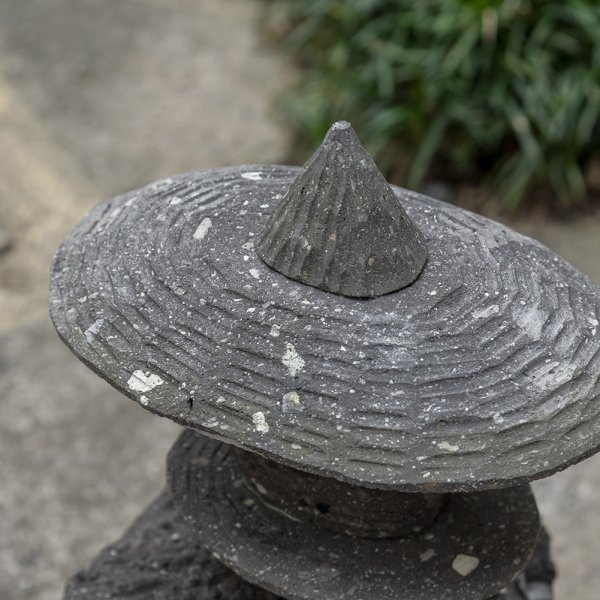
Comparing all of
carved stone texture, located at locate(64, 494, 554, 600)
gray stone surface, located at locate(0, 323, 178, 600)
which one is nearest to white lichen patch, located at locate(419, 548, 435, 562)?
carved stone texture, located at locate(64, 494, 554, 600)

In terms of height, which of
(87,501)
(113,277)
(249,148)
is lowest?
(87,501)

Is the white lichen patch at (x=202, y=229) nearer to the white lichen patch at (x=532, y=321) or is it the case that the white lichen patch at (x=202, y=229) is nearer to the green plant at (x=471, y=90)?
the white lichen patch at (x=532, y=321)

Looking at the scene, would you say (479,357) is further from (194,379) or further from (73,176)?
(73,176)

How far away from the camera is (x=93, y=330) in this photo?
141 cm

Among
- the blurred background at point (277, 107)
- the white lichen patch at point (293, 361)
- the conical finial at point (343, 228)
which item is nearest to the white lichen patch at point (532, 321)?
the conical finial at point (343, 228)

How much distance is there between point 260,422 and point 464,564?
496 mm

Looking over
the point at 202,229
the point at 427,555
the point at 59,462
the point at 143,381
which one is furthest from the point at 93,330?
the point at 59,462

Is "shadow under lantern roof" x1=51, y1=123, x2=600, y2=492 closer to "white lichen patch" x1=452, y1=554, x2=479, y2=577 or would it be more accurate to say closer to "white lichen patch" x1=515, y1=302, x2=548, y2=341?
"white lichen patch" x1=515, y1=302, x2=548, y2=341

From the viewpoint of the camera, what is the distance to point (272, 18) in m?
4.55

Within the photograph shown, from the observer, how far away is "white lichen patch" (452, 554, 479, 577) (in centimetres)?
158

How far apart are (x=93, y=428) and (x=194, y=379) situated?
5.90 feet

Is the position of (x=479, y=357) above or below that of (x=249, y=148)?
above

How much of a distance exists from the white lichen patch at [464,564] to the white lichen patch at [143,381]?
579 mm

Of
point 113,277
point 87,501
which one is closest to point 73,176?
point 87,501
